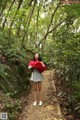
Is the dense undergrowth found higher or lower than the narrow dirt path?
higher

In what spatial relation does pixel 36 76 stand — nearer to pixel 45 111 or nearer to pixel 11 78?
pixel 45 111

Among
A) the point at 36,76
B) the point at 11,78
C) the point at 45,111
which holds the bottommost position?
the point at 45,111

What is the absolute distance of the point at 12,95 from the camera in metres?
10.6

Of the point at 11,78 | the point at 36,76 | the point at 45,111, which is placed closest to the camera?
the point at 45,111

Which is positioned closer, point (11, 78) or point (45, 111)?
point (45, 111)

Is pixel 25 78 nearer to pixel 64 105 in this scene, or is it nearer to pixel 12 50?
pixel 12 50

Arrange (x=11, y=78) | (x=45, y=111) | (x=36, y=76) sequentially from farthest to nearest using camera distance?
(x=11, y=78)
(x=36, y=76)
(x=45, y=111)

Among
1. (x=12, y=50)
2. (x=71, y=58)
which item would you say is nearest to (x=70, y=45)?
(x=71, y=58)

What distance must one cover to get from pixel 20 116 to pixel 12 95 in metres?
1.47

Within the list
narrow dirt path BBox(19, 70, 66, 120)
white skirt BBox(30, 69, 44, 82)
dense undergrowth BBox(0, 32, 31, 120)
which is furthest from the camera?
white skirt BBox(30, 69, 44, 82)

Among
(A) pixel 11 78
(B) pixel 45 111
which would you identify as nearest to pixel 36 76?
(B) pixel 45 111

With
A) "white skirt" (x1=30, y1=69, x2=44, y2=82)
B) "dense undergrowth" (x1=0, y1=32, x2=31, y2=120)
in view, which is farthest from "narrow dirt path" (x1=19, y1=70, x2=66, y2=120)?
"white skirt" (x1=30, y1=69, x2=44, y2=82)

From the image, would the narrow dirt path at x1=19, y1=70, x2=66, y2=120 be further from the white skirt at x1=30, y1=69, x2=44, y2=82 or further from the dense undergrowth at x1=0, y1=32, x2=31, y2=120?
the white skirt at x1=30, y1=69, x2=44, y2=82

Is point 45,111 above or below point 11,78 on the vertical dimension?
below
